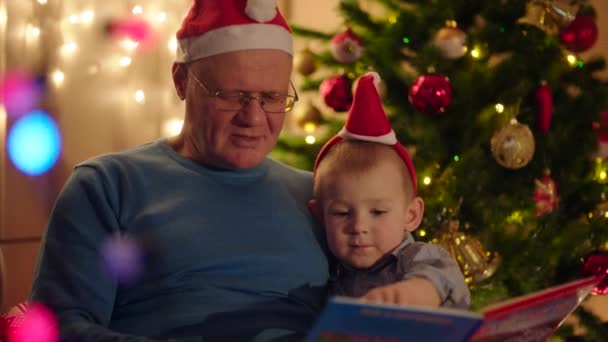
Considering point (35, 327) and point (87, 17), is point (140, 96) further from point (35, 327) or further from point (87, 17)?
point (35, 327)

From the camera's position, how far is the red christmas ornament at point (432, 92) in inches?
89.1

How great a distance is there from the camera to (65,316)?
4.36ft

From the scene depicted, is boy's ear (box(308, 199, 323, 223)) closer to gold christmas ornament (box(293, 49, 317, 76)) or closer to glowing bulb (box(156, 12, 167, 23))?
gold christmas ornament (box(293, 49, 317, 76))

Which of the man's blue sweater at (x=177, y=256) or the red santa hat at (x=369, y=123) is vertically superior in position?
the red santa hat at (x=369, y=123)

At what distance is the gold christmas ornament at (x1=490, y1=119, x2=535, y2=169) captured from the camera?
230 centimetres

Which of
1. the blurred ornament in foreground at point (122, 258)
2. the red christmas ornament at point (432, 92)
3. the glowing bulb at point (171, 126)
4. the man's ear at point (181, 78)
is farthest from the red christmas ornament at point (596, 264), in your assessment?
the glowing bulb at point (171, 126)

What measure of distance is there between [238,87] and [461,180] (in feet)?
3.19

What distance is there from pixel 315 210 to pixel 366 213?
0.20 meters

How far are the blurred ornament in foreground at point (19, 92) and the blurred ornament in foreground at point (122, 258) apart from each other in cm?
165

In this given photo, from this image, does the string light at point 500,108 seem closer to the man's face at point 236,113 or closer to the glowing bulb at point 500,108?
the glowing bulb at point 500,108

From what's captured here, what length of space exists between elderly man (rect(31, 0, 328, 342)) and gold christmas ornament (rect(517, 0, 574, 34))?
1092 millimetres

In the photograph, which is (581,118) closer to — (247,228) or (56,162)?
(247,228)

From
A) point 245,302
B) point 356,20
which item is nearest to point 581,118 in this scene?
point 356,20

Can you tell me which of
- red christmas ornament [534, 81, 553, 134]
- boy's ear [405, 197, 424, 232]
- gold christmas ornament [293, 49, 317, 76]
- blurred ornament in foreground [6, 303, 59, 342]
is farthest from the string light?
blurred ornament in foreground [6, 303, 59, 342]
